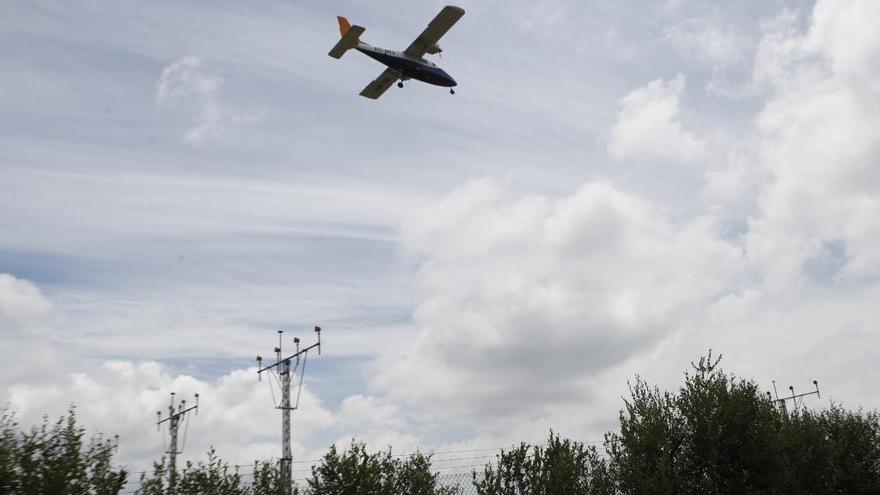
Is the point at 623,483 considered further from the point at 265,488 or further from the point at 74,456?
the point at 74,456

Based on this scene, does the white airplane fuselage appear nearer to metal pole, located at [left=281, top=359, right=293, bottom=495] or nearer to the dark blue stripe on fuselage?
the dark blue stripe on fuselage

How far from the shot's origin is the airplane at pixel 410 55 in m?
35.6

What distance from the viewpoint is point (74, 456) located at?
829 inches

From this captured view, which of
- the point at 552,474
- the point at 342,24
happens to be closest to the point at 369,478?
the point at 552,474

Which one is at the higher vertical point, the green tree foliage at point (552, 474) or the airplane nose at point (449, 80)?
the airplane nose at point (449, 80)

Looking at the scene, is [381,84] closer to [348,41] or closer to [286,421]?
[348,41]

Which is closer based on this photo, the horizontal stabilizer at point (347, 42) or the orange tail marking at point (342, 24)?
the horizontal stabilizer at point (347, 42)

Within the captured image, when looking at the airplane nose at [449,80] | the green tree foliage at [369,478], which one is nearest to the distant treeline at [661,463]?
the green tree foliage at [369,478]

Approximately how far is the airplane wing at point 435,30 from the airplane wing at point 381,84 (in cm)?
156

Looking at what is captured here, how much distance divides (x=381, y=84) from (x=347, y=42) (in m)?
3.20

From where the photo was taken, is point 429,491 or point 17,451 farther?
point 429,491

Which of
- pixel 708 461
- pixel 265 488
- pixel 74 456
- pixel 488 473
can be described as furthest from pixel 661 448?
pixel 74 456

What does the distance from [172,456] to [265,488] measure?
24.7m

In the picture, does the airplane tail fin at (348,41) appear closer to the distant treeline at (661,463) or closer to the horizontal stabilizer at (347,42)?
the horizontal stabilizer at (347,42)
